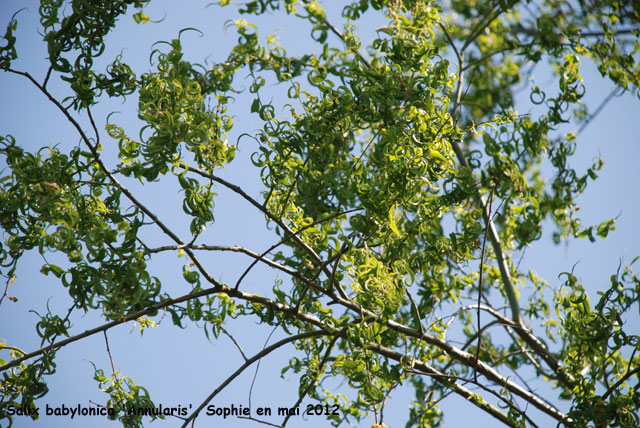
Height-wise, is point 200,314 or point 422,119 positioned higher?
point 422,119

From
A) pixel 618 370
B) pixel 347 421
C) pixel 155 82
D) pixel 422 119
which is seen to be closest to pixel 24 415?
pixel 155 82

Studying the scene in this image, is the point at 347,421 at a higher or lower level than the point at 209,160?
lower

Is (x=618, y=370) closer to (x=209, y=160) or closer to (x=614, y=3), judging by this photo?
(x=614, y=3)

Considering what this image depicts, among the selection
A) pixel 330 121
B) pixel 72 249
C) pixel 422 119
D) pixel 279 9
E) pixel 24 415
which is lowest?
pixel 24 415

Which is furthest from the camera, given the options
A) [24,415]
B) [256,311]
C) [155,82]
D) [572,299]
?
[572,299]

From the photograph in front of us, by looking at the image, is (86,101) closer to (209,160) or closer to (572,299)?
(209,160)

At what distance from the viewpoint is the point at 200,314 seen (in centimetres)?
254

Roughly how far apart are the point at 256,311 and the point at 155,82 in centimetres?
A: 105

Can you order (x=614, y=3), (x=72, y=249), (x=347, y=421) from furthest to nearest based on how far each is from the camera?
(x=614, y=3), (x=347, y=421), (x=72, y=249)

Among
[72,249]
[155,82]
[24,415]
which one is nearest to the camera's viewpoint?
[72,249]

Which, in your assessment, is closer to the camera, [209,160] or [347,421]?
[209,160]

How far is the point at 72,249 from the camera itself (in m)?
2.01

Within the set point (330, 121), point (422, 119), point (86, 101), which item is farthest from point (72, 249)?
point (422, 119)

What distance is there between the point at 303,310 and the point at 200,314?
48 cm
